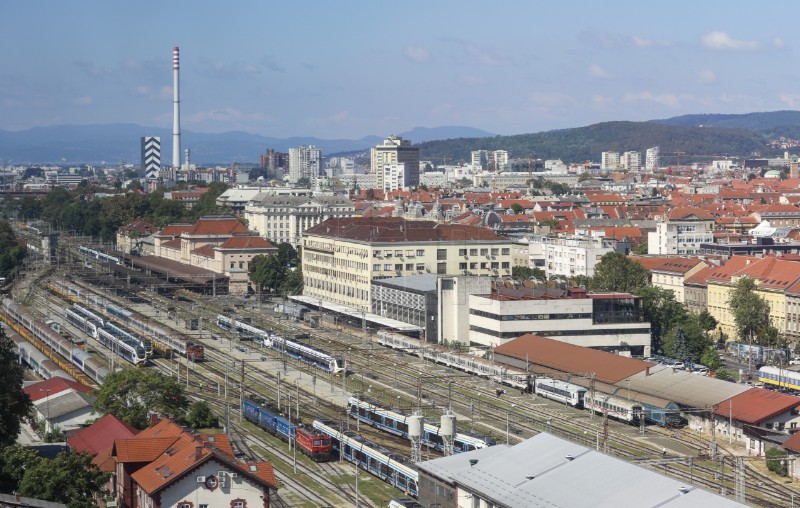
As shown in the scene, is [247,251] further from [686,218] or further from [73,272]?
[686,218]

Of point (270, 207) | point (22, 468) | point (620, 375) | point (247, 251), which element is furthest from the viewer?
point (270, 207)

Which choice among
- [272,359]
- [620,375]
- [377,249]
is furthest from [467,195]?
[620,375]

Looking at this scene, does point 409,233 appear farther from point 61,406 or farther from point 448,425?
point 448,425

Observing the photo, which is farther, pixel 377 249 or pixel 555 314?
pixel 377 249

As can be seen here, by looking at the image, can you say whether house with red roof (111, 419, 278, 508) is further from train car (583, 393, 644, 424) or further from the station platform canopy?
the station platform canopy

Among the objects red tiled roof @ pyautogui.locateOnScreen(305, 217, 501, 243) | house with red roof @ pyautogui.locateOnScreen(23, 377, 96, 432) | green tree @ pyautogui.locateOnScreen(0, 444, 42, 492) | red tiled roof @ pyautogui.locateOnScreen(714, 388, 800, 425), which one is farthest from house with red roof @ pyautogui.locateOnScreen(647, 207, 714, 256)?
green tree @ pyautogui.locateOnScreen(0, 444, 42, 492)

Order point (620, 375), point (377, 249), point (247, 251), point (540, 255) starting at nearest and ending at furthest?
point (620, 375), point (377, 249), point (540, 255), point (247, 251)
